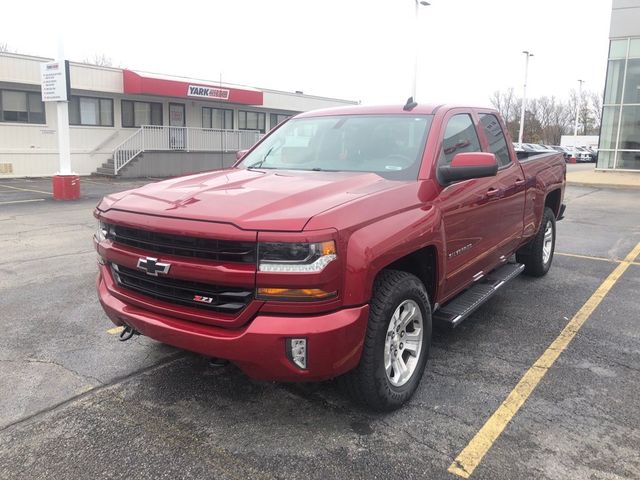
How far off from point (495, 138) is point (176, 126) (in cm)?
2328

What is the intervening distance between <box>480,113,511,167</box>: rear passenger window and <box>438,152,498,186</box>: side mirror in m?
1.28

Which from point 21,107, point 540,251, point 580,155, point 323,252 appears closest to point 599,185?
point 540,251

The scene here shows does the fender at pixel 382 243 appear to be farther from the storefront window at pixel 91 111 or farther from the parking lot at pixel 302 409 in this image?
the storefront window at pixel 91 111

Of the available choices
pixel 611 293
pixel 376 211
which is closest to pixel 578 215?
pixel 611 293

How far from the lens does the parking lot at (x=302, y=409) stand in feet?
9.32

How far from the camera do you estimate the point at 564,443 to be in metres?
3.04

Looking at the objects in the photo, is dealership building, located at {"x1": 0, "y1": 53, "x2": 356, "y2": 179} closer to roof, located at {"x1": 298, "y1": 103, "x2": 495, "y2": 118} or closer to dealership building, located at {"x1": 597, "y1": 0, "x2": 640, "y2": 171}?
dealership building, located at {"x1": 597, "y1": 0, "x2": 640, "y2": 171}

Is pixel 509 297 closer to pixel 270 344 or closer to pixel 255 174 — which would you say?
pixel 255 174

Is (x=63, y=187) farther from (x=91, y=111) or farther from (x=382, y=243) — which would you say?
(x=382, y=243)

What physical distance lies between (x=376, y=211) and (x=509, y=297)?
3.25 m

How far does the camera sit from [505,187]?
15.8ft

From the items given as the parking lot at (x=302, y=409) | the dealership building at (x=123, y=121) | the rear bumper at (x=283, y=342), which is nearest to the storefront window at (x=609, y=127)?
the dealership building at (x=123, y=121)

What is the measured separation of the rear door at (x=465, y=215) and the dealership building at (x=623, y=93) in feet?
78.3

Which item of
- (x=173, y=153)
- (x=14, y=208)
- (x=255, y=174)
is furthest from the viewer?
(x=173, y=153)
